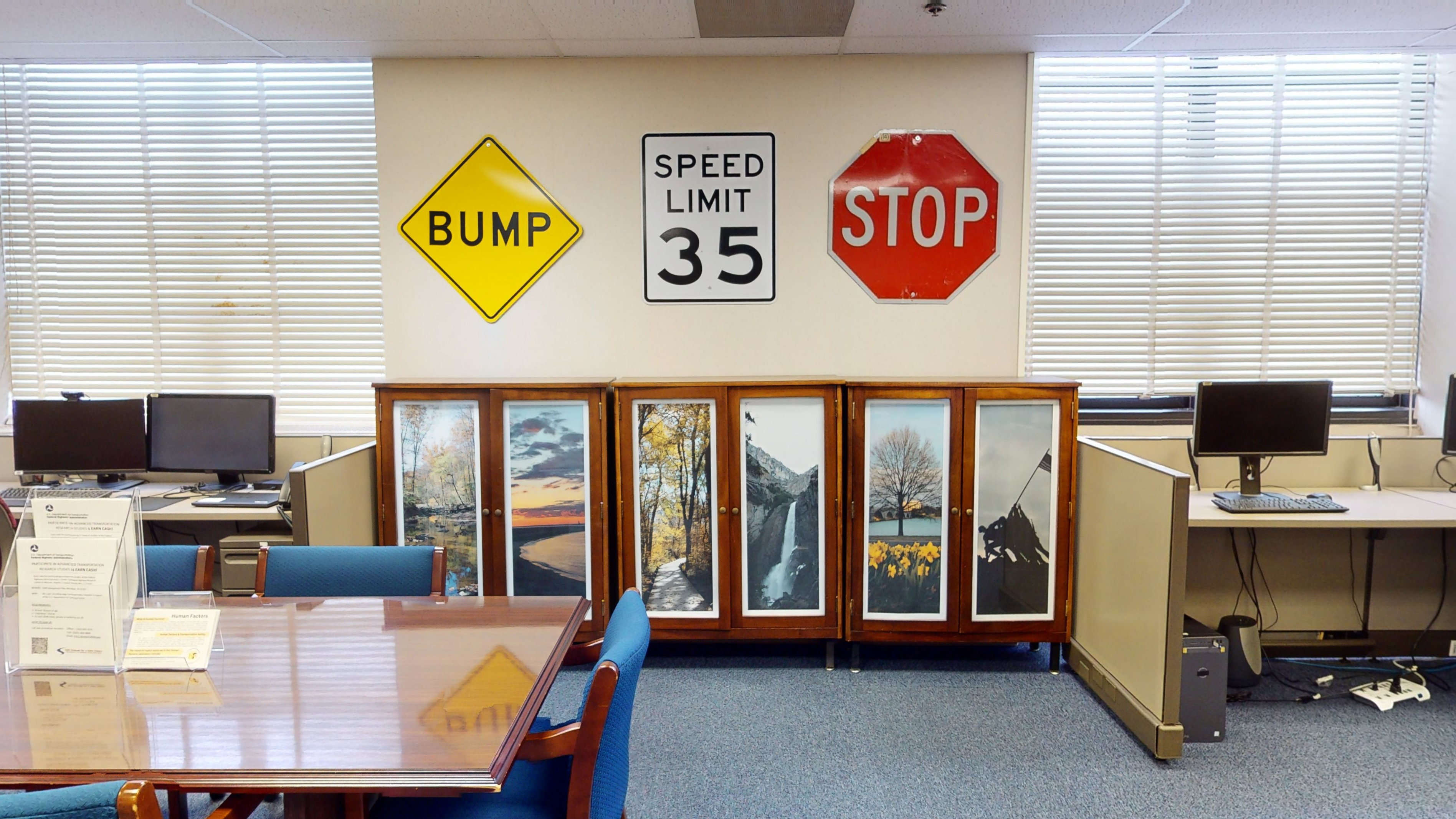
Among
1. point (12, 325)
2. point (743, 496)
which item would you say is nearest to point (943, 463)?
point (743, 496)

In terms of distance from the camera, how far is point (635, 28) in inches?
123

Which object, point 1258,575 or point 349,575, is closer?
point 349,575

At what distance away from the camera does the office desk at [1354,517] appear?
282 centimetres

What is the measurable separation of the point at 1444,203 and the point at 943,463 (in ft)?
8.60

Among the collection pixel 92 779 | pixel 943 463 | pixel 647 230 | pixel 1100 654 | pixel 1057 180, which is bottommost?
pixel 1100 654

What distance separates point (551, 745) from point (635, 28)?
2.72 m

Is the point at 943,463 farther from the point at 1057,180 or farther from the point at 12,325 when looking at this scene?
the point at 12,325

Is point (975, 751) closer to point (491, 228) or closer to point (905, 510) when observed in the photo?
point (905, 510)

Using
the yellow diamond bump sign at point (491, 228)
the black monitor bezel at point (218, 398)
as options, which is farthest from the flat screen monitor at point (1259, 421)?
the black monitor bezel at point (218, 398)

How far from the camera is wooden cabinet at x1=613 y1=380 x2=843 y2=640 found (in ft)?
10.5

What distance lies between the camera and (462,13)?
296 centimetres

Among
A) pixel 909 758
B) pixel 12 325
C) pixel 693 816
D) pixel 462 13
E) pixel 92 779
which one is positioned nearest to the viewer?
pixel 92 779

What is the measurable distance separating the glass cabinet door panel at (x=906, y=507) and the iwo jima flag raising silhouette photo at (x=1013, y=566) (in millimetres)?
168

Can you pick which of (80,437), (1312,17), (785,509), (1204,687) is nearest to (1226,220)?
(1312,17)
